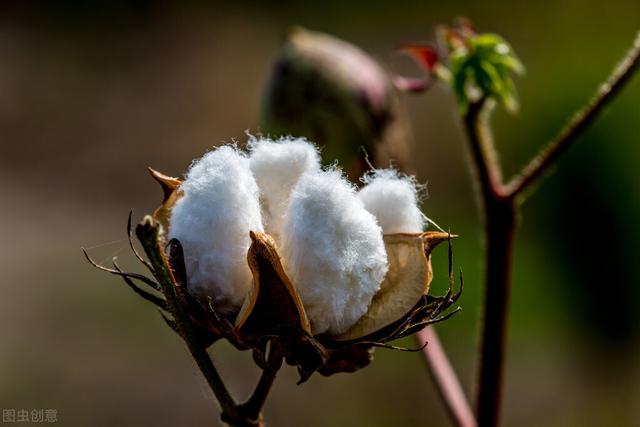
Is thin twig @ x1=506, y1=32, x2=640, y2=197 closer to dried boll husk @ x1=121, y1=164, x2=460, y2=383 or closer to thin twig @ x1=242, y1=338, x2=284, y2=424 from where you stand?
dried boll husk @ x1=121, y1=164, x2=460, y2=383

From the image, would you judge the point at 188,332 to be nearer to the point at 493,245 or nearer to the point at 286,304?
the point at 286,304

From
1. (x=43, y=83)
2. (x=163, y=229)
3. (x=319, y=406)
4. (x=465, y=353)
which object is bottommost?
(x=43, y=83)

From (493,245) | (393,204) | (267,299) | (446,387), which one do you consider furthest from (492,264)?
(267,299)

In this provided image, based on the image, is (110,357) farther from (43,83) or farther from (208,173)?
(208,173)

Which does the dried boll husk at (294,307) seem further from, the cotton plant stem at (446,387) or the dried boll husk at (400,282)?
the cotton plant stem at (446,387)

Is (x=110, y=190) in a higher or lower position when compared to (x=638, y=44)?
lower

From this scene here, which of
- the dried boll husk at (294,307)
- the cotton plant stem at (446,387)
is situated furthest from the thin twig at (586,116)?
the dried boll husk at (294,307)

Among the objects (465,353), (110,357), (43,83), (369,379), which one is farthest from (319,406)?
(43,83)
